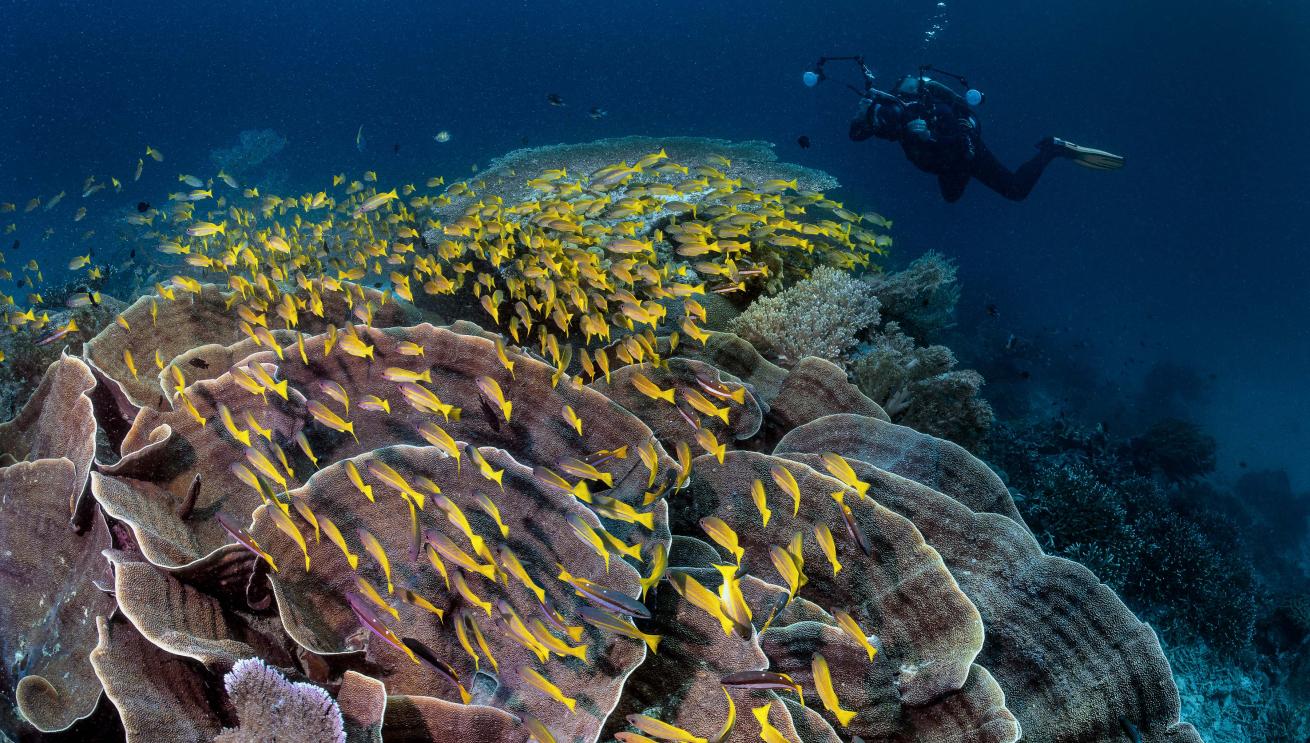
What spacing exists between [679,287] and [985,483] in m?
2.46

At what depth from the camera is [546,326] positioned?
571 centimetres

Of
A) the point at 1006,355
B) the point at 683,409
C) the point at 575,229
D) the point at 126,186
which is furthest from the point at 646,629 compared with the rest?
the point at 126,186

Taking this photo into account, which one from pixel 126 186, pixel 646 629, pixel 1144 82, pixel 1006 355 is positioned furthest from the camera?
pixel 1144 82

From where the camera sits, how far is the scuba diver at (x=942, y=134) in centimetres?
1395

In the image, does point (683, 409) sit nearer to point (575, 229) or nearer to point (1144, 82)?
point (575, 229)

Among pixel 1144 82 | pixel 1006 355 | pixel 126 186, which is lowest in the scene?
pixel 126 186

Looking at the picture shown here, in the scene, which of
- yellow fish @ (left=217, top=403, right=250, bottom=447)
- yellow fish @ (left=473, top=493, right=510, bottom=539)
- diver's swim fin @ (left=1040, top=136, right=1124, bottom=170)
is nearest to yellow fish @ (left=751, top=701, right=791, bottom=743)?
yellow fish @ (left=473, top=493, right=510, bottom=539)

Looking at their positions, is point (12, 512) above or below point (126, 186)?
above

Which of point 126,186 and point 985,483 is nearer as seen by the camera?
point 985,483

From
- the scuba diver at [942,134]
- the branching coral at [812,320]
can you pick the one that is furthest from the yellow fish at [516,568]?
the scuba diver at [942,134]

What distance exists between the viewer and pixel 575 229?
17.9 feet

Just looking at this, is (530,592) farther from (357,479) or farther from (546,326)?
(546,326)

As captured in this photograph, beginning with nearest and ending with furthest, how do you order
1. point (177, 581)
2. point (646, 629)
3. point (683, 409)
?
point (177, 581) < point (646, 629) < point (683, 409)

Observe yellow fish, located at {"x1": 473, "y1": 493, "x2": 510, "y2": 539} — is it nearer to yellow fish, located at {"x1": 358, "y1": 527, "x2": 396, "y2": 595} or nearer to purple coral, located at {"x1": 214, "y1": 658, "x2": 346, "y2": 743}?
yellow fish, located at {"x1": 358, "y1": 527, "x2": 396, "y2": 595}
